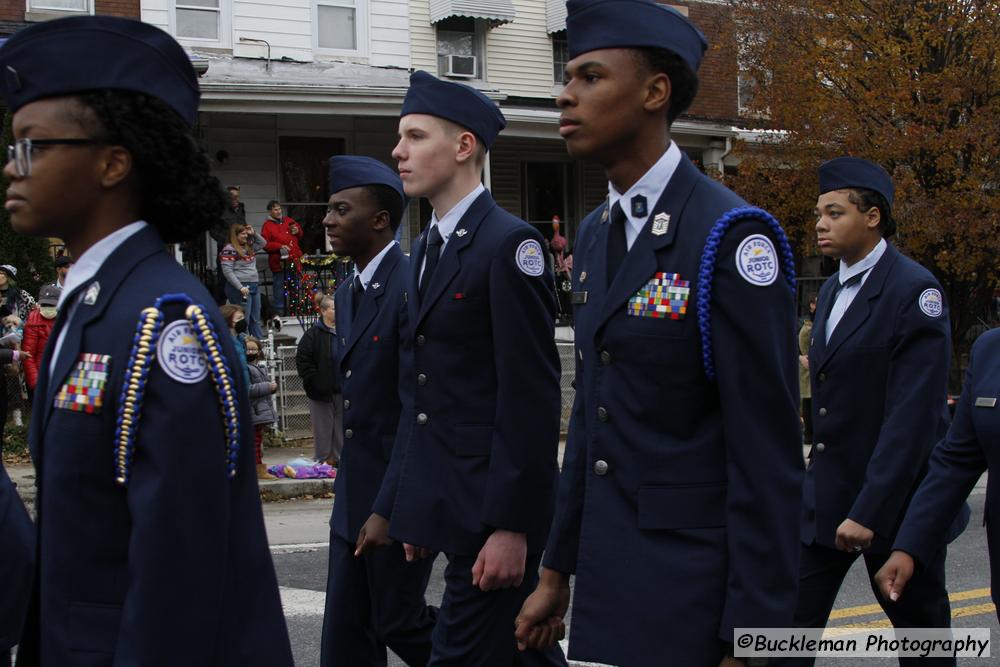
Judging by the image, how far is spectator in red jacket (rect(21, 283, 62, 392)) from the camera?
11688 millimetres

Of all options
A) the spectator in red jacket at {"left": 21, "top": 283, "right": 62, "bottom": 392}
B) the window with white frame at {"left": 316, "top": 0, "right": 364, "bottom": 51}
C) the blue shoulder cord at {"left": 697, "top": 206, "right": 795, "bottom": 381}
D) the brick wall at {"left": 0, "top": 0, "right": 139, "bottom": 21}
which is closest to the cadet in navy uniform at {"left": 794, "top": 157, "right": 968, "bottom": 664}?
the blue shoulder cord at {"left": 697, "top": 206, "right": 795, "bottom": 381}

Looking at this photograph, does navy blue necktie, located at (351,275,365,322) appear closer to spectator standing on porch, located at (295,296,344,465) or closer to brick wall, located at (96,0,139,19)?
spectator standing on porch, located at (295,296,344,465)

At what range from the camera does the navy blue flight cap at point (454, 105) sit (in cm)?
466

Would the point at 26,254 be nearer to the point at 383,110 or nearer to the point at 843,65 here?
the point at 383,110

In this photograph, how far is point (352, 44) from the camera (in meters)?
21.4

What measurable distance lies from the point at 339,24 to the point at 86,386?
19.7m

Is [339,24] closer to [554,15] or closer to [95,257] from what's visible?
[554,15]

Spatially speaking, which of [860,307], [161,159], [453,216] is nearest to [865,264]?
[860,307]

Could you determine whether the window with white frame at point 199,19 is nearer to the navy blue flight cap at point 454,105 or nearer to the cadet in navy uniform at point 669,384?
the navy blue flight cap at point 454,105

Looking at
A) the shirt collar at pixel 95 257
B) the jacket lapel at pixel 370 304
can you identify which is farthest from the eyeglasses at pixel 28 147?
the jacket lapel at pixel 370 304

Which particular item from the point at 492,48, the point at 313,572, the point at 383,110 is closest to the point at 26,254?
the point at 383,110

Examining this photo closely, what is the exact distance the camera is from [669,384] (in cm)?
302

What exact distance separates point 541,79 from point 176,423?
22.5 m

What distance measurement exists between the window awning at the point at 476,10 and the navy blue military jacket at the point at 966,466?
19.0m
